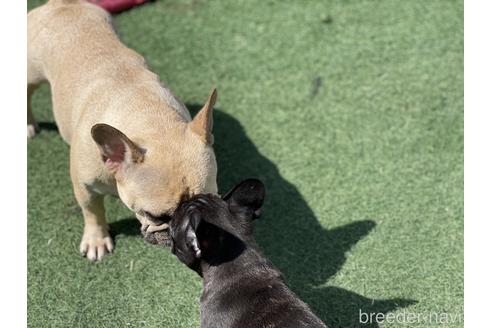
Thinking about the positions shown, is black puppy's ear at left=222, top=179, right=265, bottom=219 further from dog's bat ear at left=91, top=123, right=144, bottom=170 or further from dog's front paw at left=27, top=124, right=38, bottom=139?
dog's front paw at left=27, top=124, right=38, bottom=139

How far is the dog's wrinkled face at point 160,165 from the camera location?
11.6 feet

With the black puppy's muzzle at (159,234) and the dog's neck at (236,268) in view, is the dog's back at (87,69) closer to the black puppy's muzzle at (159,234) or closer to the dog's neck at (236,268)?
the black puppy's muzzle at (159,234)

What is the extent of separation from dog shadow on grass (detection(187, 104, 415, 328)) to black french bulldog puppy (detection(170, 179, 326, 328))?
2.40ft

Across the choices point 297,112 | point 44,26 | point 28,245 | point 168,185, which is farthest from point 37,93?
point 168,185

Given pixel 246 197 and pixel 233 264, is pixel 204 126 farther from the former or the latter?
pixel 233 264

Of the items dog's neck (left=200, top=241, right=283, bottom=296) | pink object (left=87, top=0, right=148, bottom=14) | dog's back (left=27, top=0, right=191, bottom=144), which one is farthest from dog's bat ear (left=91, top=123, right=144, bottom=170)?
pink object (left=87, top=0, right=148, bottom=14)

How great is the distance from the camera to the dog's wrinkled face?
3551 mm

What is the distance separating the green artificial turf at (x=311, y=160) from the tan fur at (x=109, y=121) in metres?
0.37

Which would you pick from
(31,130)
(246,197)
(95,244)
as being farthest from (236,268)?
(31,130)

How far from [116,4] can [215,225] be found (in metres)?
3.58

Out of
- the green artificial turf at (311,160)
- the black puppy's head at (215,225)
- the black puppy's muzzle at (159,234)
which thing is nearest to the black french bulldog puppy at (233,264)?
the black puppy's head at (215,225)

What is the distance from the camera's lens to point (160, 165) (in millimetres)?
3566

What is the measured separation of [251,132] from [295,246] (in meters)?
1.25

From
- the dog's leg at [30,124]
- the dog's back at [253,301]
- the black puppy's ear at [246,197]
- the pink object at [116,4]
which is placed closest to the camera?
the dog's back at [253,301]
